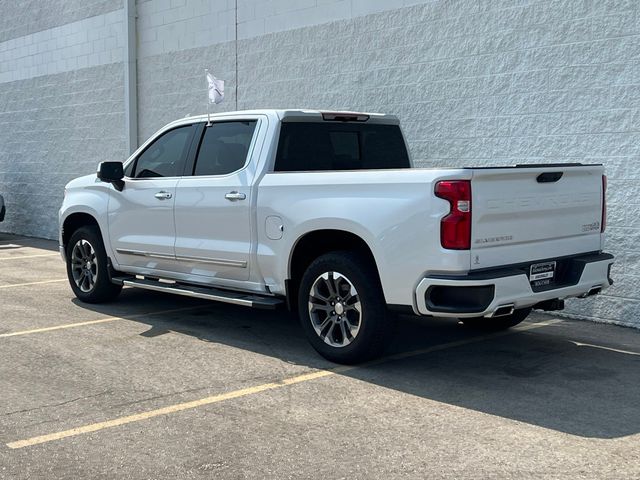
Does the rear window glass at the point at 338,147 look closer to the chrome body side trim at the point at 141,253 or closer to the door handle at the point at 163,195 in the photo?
the door handle at the point at 163,195

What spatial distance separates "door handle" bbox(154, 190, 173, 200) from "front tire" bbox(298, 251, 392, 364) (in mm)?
1899

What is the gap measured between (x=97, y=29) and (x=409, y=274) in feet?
38.3

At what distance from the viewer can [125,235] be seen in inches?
318

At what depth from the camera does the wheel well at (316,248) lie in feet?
20.1

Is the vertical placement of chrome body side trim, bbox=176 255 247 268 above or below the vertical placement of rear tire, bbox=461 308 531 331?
above

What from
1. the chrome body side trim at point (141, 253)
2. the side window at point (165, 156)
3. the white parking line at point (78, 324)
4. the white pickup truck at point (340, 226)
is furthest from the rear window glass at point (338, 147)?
the white parking line at point (78, 324)

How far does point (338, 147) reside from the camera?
284 inches

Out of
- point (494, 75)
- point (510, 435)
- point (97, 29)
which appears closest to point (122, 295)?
point (494, 75)

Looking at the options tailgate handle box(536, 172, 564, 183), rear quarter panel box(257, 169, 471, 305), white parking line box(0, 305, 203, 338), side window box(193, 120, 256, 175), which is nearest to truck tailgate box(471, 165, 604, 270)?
tailgate handle box(536, 172, 564, 183)

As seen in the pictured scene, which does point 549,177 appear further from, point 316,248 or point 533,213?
point 316,248

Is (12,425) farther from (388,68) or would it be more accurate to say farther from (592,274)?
(388,68)

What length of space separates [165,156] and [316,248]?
2184 mm

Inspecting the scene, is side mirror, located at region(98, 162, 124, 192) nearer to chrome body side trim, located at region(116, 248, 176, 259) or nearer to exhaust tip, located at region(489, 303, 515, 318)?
chrome body side trim, located at region(116, 248, 176, 259)

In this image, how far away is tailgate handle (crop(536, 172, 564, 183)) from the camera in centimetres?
580
